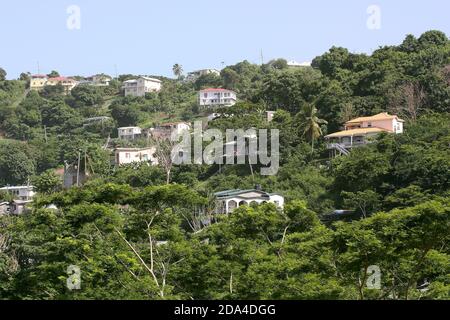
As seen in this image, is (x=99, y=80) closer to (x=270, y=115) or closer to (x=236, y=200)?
(x=270, y=115)

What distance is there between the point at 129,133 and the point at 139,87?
1245cm

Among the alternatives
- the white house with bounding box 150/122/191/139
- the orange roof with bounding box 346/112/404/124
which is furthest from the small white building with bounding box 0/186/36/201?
the orange roof with bounding box 346/112/404/124

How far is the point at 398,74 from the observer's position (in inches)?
1501

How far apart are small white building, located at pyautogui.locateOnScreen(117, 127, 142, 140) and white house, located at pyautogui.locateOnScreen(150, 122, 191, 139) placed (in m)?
2.63

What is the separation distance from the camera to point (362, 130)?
35.1m

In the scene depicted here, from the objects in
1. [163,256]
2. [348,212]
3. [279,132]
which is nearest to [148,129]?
[279,132]

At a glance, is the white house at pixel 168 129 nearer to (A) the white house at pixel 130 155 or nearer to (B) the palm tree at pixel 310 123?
(A) the white house at pixel 130 155

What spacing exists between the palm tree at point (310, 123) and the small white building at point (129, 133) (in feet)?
74.2

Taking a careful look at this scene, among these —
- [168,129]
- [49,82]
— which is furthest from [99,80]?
[168,129]

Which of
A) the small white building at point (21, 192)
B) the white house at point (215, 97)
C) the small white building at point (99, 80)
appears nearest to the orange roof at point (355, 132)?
the small white building at point (21, 192)

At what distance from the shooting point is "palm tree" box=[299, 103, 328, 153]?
3578cm

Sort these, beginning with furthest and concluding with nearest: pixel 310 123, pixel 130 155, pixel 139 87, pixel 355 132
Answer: pixel 139 87 → pixel 130 155 → pixel 310 123 → pixel 355 132
